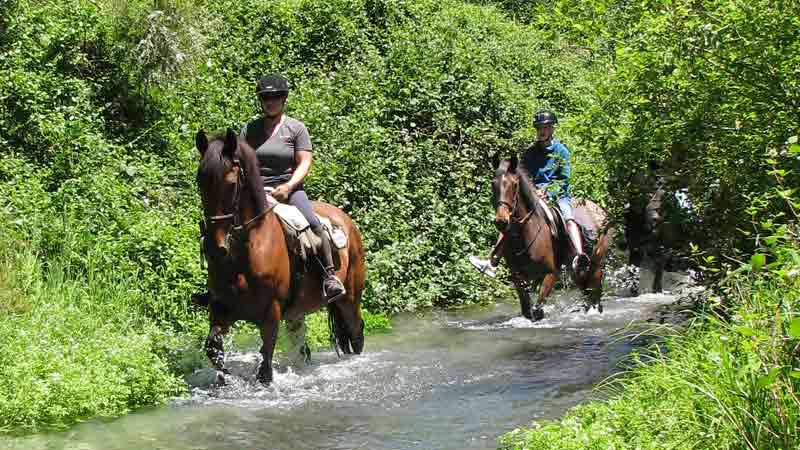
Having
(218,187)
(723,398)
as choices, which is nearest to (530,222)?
(218,187)

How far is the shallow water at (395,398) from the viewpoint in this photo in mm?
7684

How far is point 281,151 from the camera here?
9.98 meters

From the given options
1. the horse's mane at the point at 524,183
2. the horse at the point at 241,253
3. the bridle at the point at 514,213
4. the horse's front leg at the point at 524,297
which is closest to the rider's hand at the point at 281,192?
the horse at the point at 241,253

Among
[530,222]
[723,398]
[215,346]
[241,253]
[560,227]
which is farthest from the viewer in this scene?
[560,227]

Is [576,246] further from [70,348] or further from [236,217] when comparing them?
[70,348]

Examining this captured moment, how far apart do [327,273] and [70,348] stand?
275 cm

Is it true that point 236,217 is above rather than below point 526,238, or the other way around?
above

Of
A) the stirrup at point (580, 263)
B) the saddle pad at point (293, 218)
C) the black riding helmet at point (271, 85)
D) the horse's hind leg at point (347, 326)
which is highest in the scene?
the black riding helmet at point (271, 85)

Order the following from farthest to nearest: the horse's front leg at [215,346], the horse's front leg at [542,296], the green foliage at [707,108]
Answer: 1. the horse's front leg at [542,296]
2. the horse's front leg at [215,346]
3. the green foliage at [707,108]

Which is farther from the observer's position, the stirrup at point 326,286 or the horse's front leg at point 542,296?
the horse's front leg at point 542,296

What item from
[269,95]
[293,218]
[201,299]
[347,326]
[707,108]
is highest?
[269,95]

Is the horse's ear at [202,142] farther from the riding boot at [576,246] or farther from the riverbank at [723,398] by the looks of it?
the riding boot at [576,246]

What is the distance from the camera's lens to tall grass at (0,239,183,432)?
7840mm

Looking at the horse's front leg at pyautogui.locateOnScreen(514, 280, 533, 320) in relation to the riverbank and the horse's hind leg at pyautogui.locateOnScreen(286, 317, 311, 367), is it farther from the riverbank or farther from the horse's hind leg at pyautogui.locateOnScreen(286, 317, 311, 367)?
→ the riverbank
